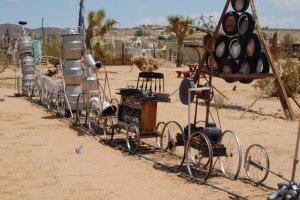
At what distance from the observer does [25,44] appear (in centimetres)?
1725

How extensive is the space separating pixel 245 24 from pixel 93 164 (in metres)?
7.27

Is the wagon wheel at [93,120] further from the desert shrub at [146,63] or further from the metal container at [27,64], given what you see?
the desert shrub at [146,63]

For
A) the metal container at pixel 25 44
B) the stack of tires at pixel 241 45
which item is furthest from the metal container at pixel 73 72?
the metal container at pixel 25 44

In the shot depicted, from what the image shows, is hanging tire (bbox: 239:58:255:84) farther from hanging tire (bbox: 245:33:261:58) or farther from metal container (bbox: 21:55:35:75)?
metal container (bbox: 21:55:35:75)

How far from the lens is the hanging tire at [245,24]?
12.8 meters

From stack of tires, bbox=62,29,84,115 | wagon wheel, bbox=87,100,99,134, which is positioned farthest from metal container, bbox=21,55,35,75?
wagon wheel, bbox=87,100,99,134

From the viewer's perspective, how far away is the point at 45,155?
806cm

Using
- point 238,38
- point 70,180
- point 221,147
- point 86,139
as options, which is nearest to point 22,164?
point 70,180

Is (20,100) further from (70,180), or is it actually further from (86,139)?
(70,180)

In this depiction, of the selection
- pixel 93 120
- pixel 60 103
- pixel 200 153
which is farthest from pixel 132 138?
pixel 60 103

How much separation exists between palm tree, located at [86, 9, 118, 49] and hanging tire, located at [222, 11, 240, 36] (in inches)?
603

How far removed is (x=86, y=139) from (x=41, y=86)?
607 centimetres

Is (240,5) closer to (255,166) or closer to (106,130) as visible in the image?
(106,130)

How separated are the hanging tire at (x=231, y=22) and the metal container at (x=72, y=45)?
432 centimetres
